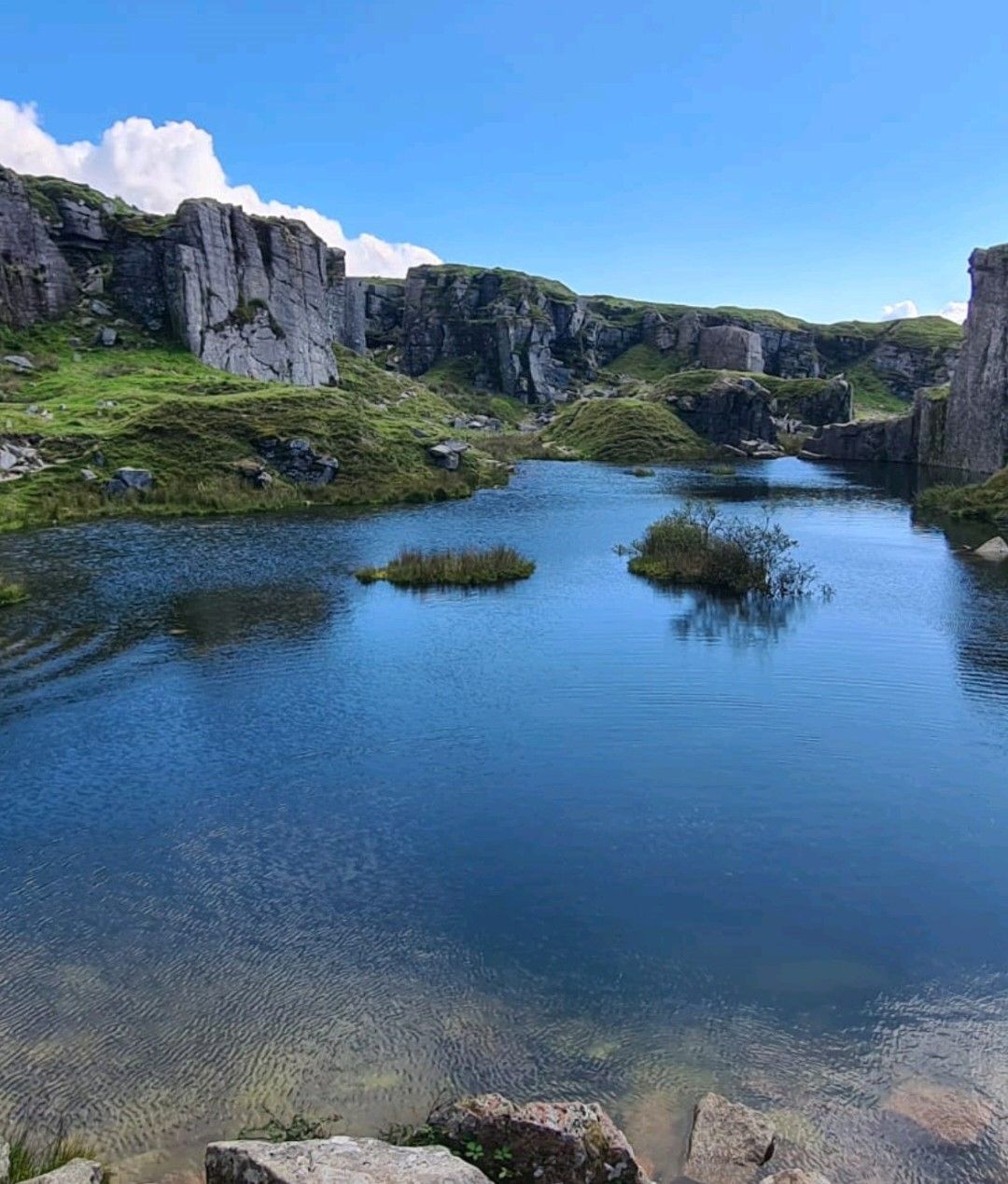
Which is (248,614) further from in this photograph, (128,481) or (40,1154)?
(128,481)

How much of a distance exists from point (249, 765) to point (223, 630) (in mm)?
12865

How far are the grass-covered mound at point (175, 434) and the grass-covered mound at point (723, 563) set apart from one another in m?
33.4

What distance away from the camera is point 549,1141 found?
368 inches

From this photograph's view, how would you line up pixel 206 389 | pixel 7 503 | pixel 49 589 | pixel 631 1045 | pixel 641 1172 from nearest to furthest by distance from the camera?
1. pixel 641 1172
2. pixel 631 1045
3. pixel 49 589
4. pixel 7 503
5. pixel 206 389

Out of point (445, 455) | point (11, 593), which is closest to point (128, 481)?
point (11, 593)

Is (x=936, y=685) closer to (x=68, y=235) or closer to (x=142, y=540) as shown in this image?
(x=142, y=540)

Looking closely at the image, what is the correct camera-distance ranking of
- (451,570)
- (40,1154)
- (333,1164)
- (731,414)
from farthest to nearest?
(731,414) → (451,570) → (40,1154) → (333,1164)

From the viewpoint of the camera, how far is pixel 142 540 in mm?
51938

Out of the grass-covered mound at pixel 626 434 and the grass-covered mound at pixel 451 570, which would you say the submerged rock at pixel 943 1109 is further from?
the grass-covered mound at pixel 626 434

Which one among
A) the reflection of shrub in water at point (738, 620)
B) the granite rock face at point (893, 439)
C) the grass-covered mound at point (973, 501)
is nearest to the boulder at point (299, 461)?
the reflection of shrub in water at point (738, 620)

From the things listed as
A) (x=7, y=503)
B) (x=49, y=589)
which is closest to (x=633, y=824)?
(x=49, y=589)

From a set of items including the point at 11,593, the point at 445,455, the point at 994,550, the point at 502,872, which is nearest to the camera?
the point at 502,872

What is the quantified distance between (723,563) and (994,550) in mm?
19342

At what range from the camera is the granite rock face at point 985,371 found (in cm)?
9350
